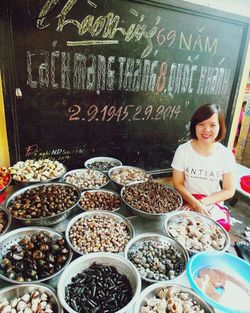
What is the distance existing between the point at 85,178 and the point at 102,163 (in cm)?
44

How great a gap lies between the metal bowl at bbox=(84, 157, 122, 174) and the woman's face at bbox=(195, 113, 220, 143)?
103 cm

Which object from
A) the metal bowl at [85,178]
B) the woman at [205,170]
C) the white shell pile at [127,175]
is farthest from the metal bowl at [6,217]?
the woman at [205,170]

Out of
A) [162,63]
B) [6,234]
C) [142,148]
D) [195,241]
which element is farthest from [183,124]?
[6,234]

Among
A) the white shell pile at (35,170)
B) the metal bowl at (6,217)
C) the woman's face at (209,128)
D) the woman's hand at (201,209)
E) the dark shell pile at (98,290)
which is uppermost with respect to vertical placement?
the woman's face at (209,128)

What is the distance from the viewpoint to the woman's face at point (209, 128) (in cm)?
244

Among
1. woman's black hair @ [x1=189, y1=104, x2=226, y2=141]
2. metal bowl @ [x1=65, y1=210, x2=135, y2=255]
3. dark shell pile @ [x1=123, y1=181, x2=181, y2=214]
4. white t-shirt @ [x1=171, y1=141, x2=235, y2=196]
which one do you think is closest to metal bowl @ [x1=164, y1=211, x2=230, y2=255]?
dark shell pile @ [x1=123, y1=181, x2=181, y2=214]

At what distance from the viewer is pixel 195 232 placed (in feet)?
6.61

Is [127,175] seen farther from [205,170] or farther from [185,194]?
[205,170]

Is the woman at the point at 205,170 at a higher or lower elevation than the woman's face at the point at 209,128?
lower

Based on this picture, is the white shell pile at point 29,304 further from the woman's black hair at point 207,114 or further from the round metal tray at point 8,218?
the woman's black hair at point 207,114

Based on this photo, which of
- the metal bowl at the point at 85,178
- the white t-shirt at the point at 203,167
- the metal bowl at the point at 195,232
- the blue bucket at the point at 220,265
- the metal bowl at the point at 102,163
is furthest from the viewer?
the metal bowl at the point at 102,163

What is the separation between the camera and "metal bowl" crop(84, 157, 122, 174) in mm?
2928

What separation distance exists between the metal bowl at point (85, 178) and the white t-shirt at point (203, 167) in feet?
2.64

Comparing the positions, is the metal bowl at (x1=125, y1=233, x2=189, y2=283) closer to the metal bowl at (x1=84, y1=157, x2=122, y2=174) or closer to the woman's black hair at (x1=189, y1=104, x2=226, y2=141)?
the metal bowl at (x1=84, y1=157, x2=122, y2=174)
